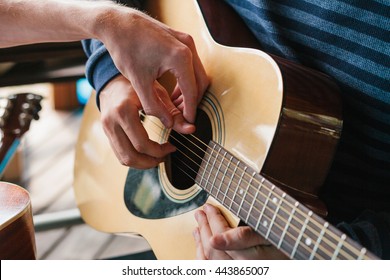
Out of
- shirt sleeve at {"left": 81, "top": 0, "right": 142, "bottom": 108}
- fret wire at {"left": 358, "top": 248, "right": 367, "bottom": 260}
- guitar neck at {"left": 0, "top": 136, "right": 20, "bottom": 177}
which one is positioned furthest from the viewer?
guitar neck at {"left": 0, "top": 136, "right": 20, "bottom": 177}

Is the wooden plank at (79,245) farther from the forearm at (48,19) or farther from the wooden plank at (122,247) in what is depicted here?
the forearm at (48,19)

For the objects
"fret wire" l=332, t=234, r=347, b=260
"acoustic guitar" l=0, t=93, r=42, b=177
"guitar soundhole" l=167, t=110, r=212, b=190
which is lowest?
"acoustic guitar" l=0, t=93, r=42, b=177

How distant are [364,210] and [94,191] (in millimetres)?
573

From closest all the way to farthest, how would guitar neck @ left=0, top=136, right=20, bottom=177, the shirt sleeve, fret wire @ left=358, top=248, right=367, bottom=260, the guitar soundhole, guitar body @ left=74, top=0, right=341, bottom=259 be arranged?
fret wire @ left=358, top=248, right=367, bottom=260
guitar body @ left=74, top=0, right=341, bottom=259
the guitar soundhole
the shirt sleeve
guitar neck @ left=0, top=136, right=20, bottom=177

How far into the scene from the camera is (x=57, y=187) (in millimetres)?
2234

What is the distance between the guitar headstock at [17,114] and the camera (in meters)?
1.29

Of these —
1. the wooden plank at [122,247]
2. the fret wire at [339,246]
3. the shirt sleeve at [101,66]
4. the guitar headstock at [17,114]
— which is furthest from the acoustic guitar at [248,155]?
the wooden plank at [122,247]

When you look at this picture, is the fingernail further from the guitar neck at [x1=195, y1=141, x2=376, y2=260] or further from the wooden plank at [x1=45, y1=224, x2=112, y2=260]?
the wooden plank at [x1=45, y1=224, x2=112, y2=260]

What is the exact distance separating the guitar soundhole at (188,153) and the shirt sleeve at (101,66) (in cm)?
19

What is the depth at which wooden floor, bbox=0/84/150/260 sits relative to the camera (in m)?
1.85

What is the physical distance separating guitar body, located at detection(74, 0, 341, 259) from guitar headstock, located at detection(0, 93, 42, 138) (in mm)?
312

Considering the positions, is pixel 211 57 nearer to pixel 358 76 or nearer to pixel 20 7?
pixel 358 76

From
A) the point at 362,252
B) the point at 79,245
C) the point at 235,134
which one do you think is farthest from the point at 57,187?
the point at 362,252

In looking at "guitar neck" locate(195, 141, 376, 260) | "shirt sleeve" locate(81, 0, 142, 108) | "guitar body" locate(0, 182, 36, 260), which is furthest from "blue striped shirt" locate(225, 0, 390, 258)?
"guitar body" locate(0, 182, 36, 260)
